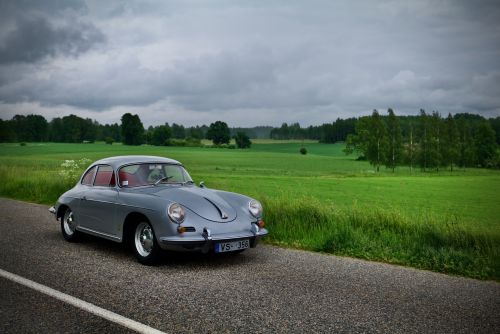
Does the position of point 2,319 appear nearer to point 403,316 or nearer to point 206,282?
point 206,282

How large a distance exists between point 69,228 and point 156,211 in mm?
3037

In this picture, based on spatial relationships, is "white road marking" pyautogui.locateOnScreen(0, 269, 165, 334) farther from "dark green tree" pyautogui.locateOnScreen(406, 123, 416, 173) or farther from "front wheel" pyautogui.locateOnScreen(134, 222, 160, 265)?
"dark green tree" pyautogui.locateOnScreen(406, 123, 416, 173)

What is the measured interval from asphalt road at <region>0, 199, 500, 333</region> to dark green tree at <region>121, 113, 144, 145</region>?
93376 mm

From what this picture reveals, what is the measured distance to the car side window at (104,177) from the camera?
7657 mm

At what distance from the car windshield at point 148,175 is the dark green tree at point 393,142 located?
88257 millimetres

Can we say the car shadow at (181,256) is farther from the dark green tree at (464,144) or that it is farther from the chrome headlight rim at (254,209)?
the dark green tree at (464,144)

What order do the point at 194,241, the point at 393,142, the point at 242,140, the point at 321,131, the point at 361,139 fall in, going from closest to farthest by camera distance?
the point at 194,241 → the point at 393,142 → the point at 361,139 → the point at 242,140 → the point at 321,131

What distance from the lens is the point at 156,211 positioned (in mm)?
6457

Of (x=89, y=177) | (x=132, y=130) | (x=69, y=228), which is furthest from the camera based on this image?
(x=132, y=130)

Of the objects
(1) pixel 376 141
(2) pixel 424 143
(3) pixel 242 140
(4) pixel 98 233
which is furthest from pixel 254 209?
(3) pixel 242 140

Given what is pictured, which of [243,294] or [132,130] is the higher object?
[132,130]

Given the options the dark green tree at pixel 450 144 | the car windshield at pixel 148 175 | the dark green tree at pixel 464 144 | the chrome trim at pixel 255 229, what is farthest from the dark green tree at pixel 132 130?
the chrome trim at pixel 255 229

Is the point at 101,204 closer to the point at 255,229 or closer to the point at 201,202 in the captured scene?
the point at 201,202

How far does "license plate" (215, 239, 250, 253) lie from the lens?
633cm
